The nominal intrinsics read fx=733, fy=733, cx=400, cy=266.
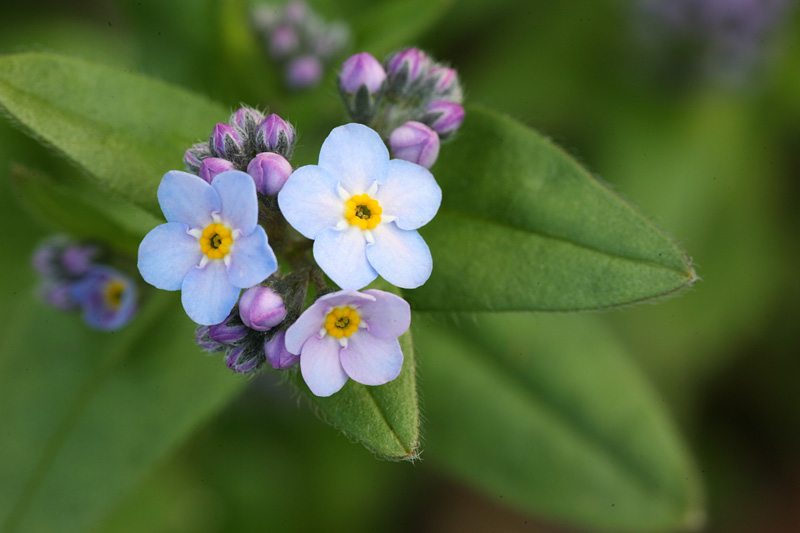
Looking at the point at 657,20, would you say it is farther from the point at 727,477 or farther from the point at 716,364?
the point at 727,477

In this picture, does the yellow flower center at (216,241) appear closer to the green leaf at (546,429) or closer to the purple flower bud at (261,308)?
the purple flower bud at (261,308)

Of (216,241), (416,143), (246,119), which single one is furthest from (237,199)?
(416,143)

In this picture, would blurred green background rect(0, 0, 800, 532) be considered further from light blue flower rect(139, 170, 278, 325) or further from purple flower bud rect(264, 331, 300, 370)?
light blue flower rect(139, 170, 278, 325)

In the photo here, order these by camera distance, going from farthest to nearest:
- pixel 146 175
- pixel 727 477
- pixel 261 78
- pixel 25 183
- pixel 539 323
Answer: pixel 727 477 < pixel 539 323 < pixel 261 78 < pixel 25 183 < pixel 146 175

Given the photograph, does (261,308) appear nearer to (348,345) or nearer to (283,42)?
(348,345)

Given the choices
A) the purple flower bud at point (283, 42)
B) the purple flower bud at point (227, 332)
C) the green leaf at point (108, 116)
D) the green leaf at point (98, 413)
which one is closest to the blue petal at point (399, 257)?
the purple flower bud at point (227, 332)

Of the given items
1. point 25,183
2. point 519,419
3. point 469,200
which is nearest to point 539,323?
point 519,419
